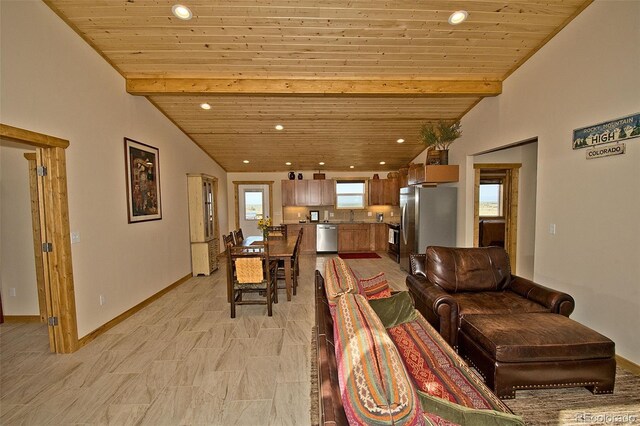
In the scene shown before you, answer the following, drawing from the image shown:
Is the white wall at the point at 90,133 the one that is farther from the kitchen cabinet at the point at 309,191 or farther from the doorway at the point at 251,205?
the doorway at the point at 251,205

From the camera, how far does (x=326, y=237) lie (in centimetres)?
757

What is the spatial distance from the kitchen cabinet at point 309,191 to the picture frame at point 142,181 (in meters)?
3.74

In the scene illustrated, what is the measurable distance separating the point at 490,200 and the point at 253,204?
→ 672 cm

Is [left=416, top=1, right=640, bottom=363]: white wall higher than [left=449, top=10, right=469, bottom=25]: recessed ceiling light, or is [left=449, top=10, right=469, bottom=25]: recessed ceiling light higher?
[left=449, top=10, right=469, bottom=25]: recessed ceiling light

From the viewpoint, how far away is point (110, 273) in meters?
3.37

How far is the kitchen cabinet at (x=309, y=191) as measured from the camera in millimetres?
7758

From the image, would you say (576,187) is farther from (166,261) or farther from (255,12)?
(166,261)

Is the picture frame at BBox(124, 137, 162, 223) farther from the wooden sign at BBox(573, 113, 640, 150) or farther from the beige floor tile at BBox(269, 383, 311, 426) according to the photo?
the wooden sign at BBox(573, 113, 640, 150)

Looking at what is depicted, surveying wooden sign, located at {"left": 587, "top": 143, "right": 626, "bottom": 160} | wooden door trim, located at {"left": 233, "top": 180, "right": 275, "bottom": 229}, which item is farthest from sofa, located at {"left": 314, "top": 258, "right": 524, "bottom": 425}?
wooden door trim, located at {"left": 233, "top": 180, "right": 275, "bottom": 229}

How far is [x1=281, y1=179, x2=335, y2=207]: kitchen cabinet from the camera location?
7758mm

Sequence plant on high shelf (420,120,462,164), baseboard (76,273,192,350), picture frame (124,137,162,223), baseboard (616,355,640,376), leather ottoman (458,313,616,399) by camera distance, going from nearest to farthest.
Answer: leather ottoman (458,313,616,399) < baseboard (616,355,640,376) < baseboard (76,273,192,350) < picture frame (124,137,162,223) < plant on high shelf (420,120,462,164)

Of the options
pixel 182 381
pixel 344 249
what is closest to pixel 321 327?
pixel 182 381

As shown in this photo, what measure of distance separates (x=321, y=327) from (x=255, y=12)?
3.02 metres
